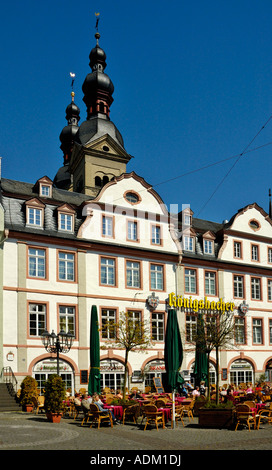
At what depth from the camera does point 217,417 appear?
63.4ft

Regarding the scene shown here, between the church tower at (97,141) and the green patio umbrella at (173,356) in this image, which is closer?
the green patio umbrella at (173,356)

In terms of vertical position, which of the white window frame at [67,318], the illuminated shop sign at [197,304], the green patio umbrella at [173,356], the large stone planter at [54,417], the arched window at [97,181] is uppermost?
the arched window at [97,181]

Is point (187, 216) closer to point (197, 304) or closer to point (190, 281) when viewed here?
point (190, 281)

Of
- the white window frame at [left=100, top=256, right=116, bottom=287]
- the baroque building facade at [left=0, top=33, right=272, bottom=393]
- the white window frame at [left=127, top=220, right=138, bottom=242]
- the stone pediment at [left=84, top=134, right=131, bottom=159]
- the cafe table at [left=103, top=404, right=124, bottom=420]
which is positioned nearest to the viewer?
the cafe table at [left=103, top=404, right=124, bottom=420]

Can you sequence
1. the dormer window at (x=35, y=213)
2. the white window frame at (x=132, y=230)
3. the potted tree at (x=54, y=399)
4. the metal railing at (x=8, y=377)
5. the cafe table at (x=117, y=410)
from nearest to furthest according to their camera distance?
the potted tree at (x=54, y=399) < the cafe table at (x=117, y=410) < the metal railing at (x=8, y=377) < the dormer window at (x=35, y=213) < the white window frame at (x=132, y=230)

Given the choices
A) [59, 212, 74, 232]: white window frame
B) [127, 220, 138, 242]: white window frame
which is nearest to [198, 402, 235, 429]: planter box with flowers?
[59, 212, 74, 232]: white window frame

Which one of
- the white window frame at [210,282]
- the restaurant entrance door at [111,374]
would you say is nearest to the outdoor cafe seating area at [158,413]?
the restaurant entrance door at [111,374]

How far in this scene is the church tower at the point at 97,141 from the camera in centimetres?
5153

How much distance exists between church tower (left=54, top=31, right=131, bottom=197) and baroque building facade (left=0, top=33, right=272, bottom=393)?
13.0 m

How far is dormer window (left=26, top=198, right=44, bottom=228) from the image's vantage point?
31.8 meters

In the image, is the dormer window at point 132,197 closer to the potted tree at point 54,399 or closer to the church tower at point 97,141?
the church tower at point 97,141

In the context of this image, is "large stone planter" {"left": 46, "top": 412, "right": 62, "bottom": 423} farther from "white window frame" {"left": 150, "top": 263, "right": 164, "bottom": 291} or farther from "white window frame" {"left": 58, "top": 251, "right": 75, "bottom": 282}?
"white window frame" {"left": 150, "top": 263, "right": 164, "bottom": 291}

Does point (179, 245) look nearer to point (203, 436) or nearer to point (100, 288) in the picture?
point (100, 288)
